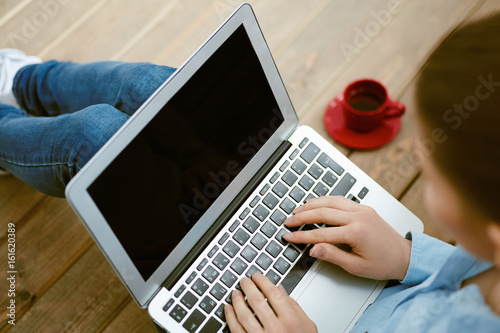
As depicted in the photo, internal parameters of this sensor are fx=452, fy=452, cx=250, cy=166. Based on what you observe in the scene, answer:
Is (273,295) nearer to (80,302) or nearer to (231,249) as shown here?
(231,249)

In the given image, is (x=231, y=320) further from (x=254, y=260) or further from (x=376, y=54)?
(x=376, y=54)

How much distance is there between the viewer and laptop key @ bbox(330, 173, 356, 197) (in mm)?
728

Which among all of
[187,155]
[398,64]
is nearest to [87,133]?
[187,155]

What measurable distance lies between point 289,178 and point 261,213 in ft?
0.24

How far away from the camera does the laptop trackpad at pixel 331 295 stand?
66 centimetres

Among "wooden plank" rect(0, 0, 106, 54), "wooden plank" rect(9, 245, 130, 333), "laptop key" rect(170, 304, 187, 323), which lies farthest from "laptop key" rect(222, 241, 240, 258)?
"wooden plank" rect(0, 0, 106, 54)

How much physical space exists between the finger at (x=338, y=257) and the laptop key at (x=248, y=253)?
0.08 metres

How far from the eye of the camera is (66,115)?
762mm

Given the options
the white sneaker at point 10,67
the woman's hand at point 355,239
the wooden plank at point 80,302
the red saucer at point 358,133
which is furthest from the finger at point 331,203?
the white sneaker at point 10,67

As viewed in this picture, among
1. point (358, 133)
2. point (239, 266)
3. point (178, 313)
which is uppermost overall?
point (358, 133)

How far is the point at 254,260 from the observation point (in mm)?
670

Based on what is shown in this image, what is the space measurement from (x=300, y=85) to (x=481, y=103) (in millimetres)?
668

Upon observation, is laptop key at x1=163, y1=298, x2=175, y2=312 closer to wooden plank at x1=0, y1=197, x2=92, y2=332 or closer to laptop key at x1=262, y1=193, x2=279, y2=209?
laptop key at x1=262, y1=193, x2=279, y2=209

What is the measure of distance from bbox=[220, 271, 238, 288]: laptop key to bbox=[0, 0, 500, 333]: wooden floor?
0.29 meters
